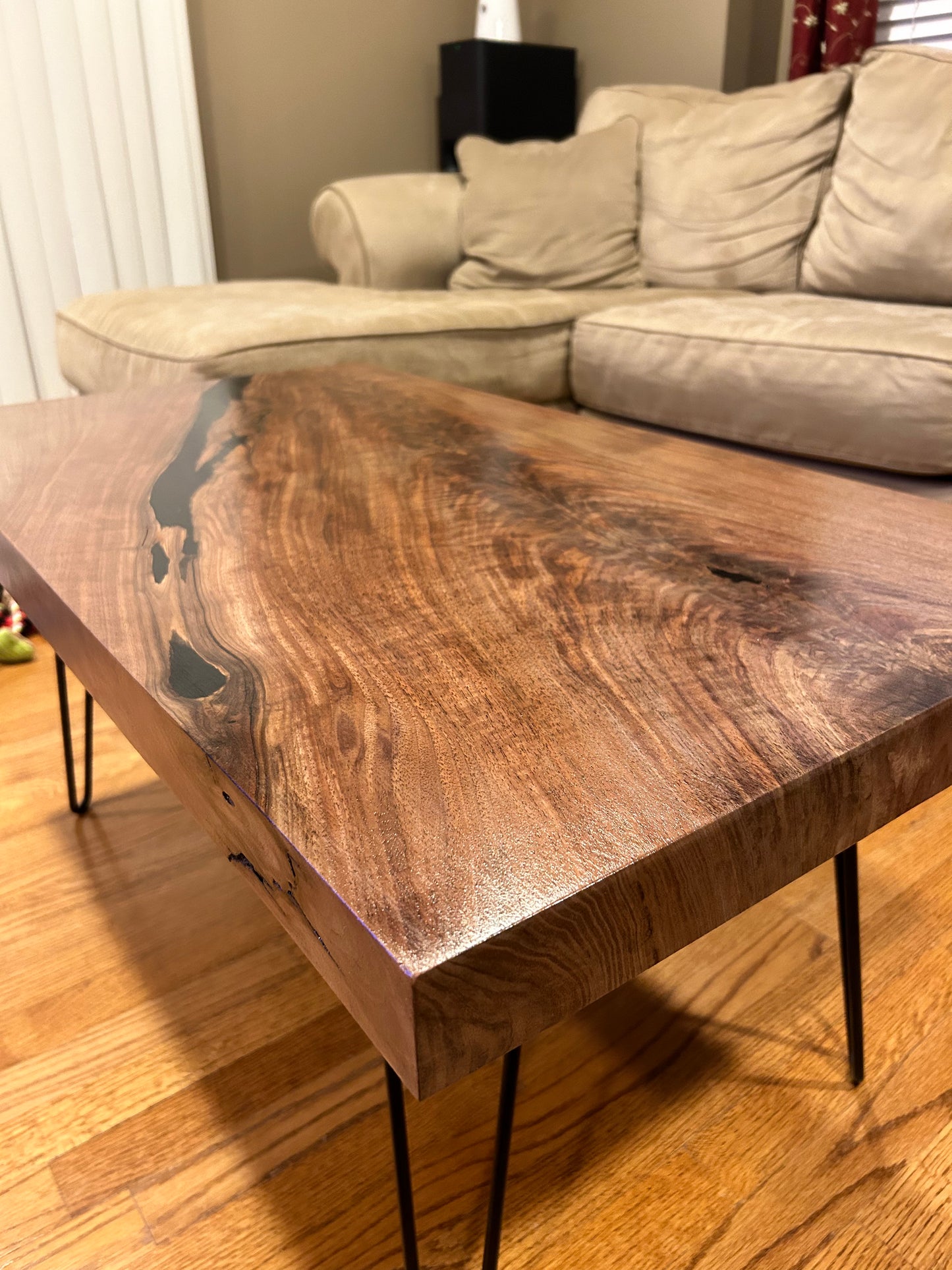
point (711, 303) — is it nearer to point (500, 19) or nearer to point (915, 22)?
point (915, 22)

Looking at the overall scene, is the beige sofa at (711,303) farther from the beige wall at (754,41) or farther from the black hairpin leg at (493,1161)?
the black hairpin leg at (493,1161)

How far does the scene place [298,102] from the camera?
3109 millimetres

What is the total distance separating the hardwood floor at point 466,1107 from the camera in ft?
2.19

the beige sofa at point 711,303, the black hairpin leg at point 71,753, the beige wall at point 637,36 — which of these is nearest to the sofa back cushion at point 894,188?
the beige sofa at point 711,303

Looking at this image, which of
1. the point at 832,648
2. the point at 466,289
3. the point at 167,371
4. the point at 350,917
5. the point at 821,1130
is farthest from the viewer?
the point at 466,289

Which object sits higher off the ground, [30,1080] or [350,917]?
[350,917]

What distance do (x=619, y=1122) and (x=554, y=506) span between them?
479 mm

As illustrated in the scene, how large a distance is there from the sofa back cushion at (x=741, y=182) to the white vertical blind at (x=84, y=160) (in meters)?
1.40

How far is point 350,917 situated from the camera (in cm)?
35

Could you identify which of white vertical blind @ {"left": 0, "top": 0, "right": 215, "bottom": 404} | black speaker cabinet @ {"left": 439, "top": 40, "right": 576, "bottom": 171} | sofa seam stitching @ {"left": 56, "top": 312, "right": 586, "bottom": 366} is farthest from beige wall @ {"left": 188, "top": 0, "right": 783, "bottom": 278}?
sofa seam stitching @ {"left": 56, "top": 312, "right": 586, "bottom": 366}

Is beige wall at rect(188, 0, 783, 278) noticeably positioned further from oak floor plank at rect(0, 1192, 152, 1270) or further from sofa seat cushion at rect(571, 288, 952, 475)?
oak floor plank at rect(0, 1192, 152, 1270)

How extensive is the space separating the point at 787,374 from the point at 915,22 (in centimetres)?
189

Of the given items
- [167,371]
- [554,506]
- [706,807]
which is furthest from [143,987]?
[167,371]

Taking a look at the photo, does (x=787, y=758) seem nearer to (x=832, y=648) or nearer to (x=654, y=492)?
(x=832, y=648)
